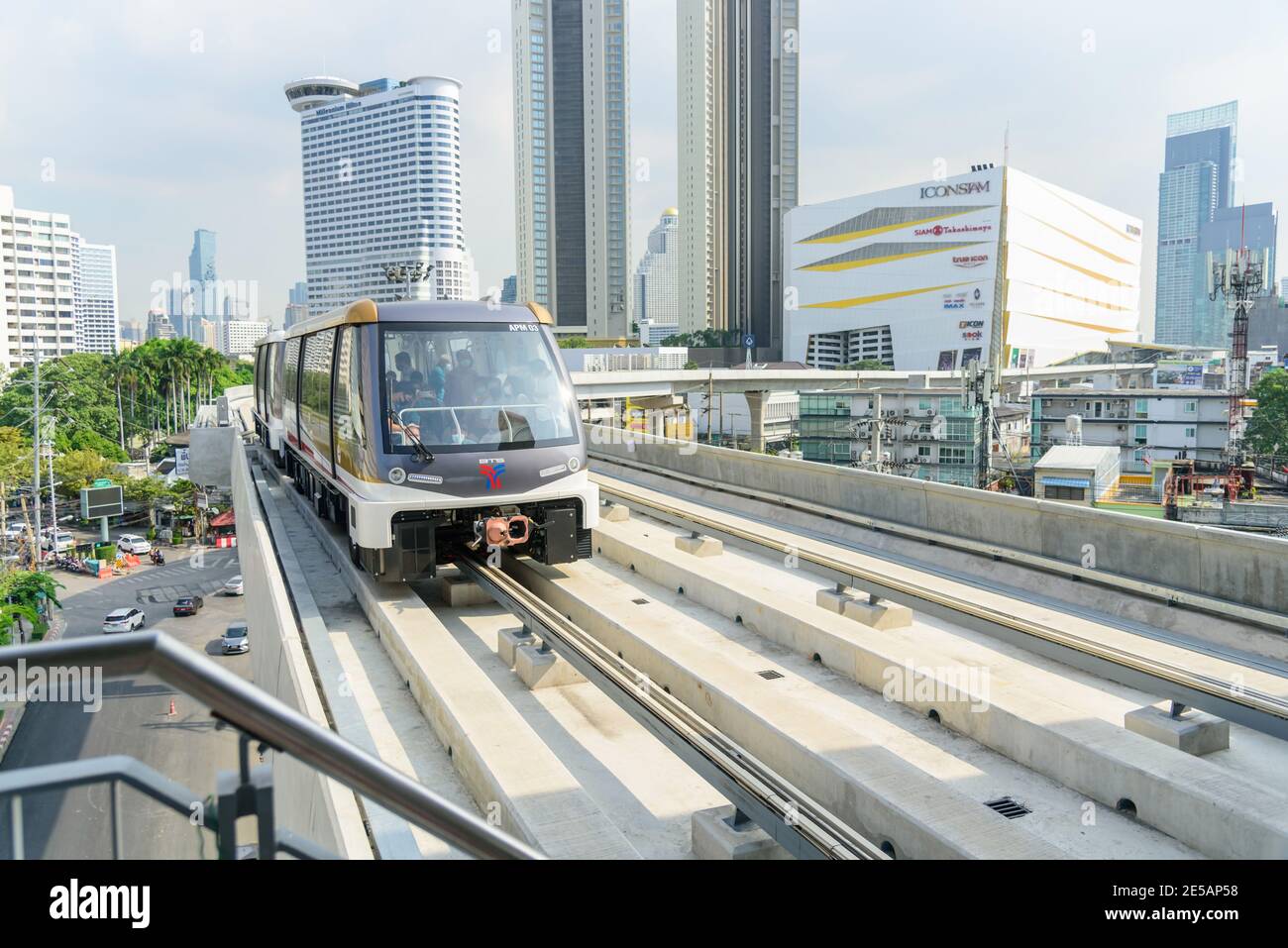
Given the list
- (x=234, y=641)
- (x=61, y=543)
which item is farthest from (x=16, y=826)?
(x=61, y=543)

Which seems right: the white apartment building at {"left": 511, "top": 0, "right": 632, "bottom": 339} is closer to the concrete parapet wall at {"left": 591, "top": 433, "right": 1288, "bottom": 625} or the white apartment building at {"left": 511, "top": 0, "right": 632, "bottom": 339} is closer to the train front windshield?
the concrete parapet wall at {"left": 591, "top": 433, "right": 1288, "bottom": 625}

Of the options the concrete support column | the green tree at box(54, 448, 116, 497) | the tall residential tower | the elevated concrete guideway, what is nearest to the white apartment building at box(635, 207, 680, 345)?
the tall residential tower

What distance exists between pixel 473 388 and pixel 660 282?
182 metres

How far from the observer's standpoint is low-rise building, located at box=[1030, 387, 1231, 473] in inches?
2221

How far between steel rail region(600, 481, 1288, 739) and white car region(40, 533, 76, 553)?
51.6m

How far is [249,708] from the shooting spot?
2.27 m

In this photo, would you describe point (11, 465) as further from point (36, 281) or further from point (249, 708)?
point (36, 281)

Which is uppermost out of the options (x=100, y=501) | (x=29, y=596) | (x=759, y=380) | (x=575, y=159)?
(x=575, y=159)

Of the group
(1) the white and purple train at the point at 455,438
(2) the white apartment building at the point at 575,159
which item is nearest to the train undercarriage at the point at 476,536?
(1) the white and purple train at the point at 455,438

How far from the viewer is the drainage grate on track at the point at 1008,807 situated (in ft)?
18.7

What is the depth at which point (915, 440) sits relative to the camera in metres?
52.7

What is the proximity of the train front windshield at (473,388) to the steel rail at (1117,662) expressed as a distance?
326 centimetres
